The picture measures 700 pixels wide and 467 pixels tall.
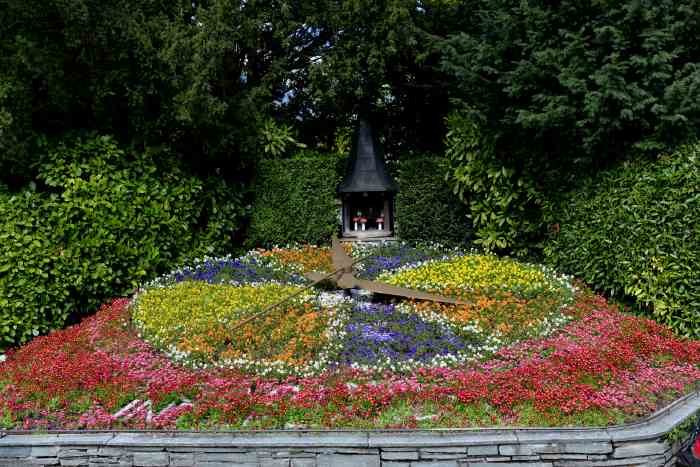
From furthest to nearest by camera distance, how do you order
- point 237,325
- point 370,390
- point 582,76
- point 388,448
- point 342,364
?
point 582,76 < point 237,325 < point 342,364 < point 370,390 < point 388,448

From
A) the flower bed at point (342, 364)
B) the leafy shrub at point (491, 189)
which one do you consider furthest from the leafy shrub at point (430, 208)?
the flower bed at point (342, 364)

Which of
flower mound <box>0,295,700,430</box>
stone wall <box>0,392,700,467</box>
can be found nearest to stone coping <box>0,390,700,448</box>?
stone wall <box>0,392,700,467</box>

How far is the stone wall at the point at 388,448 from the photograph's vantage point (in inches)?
148

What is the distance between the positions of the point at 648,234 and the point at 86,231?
6.86m

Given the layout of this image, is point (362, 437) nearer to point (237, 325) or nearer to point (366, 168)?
point (237, 325)

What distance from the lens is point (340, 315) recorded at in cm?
614

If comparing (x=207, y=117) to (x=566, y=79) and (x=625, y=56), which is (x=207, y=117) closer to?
(x=566, y=79)

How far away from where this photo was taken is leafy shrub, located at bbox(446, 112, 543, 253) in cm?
791

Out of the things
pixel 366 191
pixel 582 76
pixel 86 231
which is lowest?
pixel 86 231

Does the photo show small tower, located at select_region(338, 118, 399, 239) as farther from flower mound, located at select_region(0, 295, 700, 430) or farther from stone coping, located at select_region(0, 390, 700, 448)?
stone coping, located at select_region(0, 390, 700, 448)

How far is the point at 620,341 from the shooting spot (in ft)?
17.5

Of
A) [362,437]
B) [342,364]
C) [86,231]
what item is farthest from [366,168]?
[362,437]

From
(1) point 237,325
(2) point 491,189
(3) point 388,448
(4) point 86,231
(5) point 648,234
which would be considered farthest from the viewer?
(2) point 491,189

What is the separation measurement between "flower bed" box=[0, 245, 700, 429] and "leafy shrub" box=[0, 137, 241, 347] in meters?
0.40
